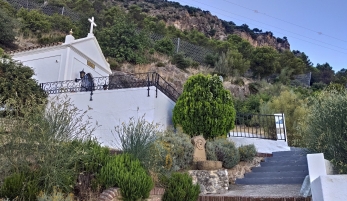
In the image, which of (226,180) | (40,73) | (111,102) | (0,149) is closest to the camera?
(0,149)

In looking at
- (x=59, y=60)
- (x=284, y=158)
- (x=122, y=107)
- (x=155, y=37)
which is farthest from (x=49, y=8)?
(x=284, y=158)

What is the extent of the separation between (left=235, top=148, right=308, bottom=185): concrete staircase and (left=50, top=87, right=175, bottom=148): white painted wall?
336cm

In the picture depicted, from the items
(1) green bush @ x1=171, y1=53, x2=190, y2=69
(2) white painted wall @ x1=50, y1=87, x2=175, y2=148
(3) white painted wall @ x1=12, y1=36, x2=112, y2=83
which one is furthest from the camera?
(1) green bush @ x1=171, y1=53, x2=190, y2=69

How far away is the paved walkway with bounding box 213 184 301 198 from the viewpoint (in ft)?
20.2

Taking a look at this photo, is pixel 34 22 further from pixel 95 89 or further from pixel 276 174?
pixel 276 174

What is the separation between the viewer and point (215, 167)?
7.55 meters

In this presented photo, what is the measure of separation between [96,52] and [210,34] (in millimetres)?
36380

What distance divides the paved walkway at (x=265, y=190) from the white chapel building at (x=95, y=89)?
3.08 meters

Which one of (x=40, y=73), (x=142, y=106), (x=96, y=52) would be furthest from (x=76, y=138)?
(x=96, y=52)

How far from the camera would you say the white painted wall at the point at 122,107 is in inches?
403

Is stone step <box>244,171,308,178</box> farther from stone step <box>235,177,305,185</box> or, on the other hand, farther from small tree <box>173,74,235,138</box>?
small tree <box>173,74,235,138</box>

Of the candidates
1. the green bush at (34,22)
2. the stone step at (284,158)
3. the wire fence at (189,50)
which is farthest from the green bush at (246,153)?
the green bush at (34,22)

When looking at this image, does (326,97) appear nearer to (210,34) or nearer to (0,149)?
(0,149)

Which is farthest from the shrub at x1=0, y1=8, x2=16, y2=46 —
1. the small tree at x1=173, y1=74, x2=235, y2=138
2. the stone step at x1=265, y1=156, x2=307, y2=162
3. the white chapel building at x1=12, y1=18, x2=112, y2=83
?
the stone step at x1=265, y1=156, x2=307, y2=162
